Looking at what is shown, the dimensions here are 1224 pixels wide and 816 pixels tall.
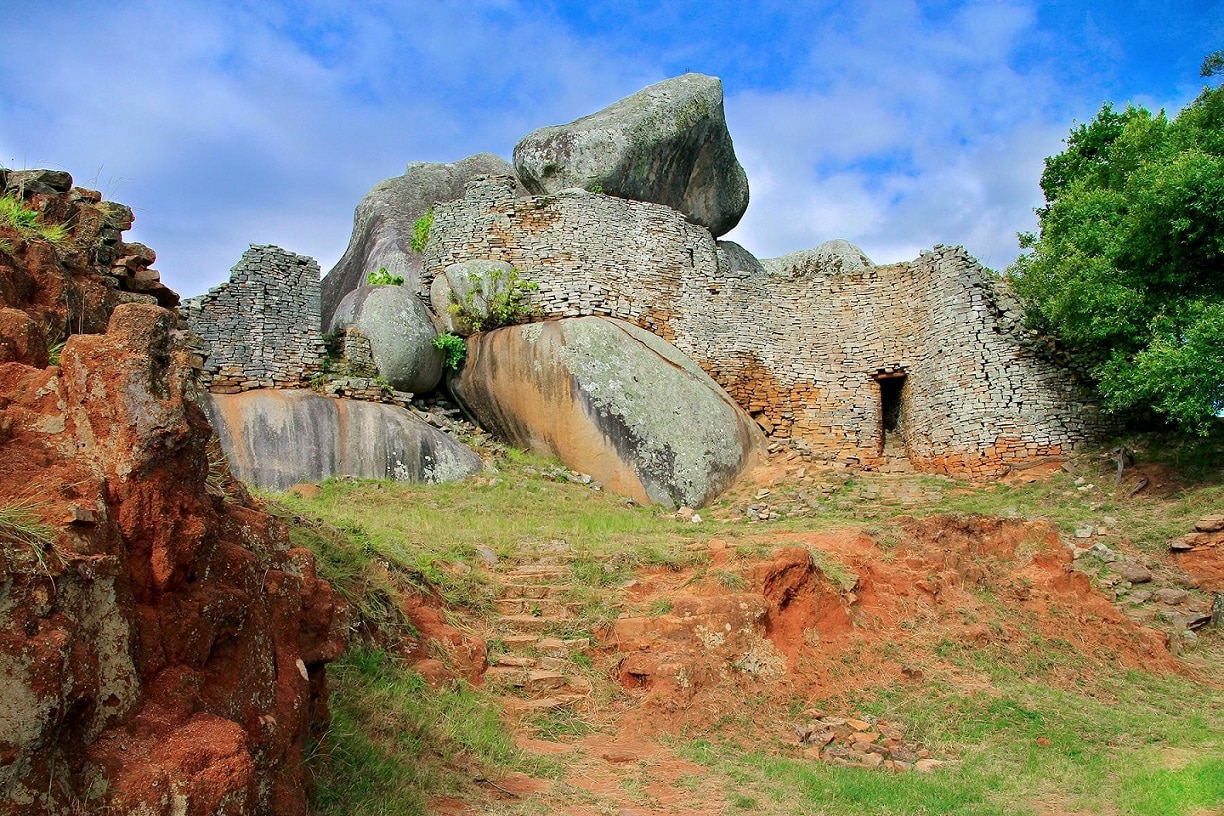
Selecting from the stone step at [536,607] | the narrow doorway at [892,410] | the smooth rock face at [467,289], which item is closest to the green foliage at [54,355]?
the stone step at [536,607]

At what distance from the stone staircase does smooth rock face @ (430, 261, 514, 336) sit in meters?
8.61

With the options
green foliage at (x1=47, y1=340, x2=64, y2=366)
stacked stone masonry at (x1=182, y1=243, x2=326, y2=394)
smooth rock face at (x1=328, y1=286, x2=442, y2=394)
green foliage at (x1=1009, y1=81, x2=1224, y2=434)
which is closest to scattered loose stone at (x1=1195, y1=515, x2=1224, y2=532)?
green foliage at (x1=1009, y1=81, x2=1224, y2=434)

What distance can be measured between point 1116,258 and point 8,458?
14.2 metres

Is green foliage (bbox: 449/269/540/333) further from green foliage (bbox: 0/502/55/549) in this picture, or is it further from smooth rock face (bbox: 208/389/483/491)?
green foliage (bbox: 0/502/55/549)

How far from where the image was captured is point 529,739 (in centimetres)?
698

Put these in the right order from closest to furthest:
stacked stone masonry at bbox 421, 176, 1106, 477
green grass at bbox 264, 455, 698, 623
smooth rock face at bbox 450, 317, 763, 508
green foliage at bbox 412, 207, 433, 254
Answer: green grass at bbox 264, 455, 698, 623 < smooth rock face at bbox 450, 317, 763, 508 < stacked stone masonry at bbox 421, 176, 1106, 477 < green foliage at bbox 412, 207, 433, 254

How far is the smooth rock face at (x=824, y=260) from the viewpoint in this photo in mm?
23641

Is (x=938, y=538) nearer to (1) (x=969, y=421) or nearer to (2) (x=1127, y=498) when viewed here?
(2) (x=1127, y=498)

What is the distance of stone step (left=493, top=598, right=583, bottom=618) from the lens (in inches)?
348

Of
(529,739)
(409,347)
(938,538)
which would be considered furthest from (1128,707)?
(409,347)

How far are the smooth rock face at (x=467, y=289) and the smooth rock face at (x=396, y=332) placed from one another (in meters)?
0.50

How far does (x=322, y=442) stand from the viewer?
1426cm

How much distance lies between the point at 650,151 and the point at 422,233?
524 cm

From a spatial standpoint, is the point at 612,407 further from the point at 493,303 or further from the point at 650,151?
the point at 650,151
